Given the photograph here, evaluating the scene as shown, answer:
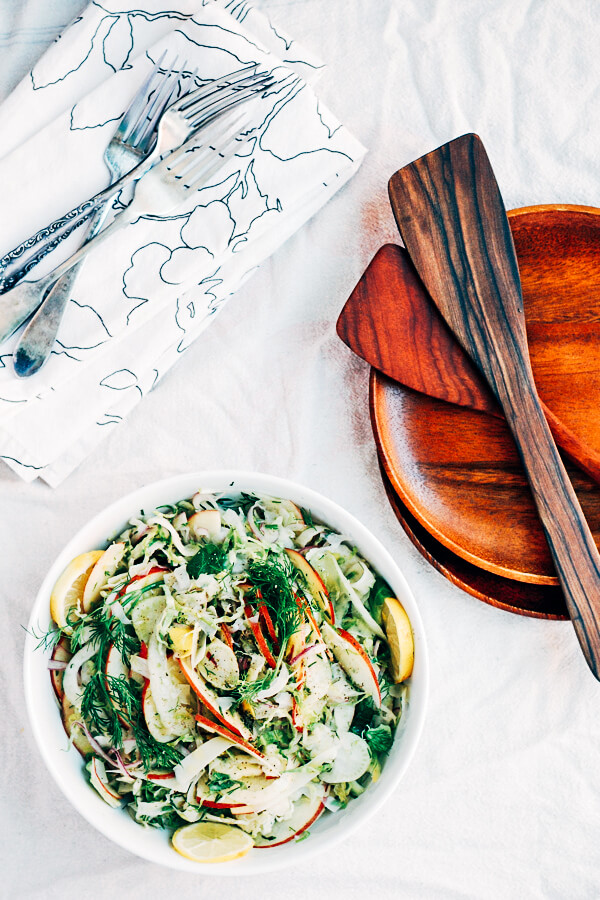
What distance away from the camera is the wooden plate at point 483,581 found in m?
1.00

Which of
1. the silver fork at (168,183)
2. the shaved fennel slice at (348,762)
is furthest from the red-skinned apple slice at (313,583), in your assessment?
the silver fork at (168,183)

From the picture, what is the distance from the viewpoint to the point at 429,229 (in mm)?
983

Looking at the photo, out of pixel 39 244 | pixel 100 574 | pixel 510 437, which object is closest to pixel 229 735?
pixel 100 574

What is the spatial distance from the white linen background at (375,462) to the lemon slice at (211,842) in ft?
0.83

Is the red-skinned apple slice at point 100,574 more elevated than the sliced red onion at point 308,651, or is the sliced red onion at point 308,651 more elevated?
the red-skinned apple slice at point 100,574

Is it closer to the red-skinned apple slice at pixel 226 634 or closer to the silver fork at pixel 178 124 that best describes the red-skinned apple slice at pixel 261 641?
the red-skinned apple slice at pixel 226 634

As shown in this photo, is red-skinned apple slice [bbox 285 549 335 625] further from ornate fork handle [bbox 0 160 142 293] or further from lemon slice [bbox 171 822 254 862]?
ornate fork handle [bbox 0 160 142 293]

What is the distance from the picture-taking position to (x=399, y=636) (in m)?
0.89

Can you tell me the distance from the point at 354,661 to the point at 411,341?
415 mm

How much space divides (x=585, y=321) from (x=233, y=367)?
1.65 feet

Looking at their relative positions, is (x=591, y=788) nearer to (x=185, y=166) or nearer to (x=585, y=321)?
(x=585, y=321)

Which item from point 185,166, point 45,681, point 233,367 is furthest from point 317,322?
point 45,681

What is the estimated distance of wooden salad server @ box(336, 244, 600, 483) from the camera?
0.98 metres

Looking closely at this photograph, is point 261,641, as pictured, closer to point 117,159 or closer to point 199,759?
point 199,759
